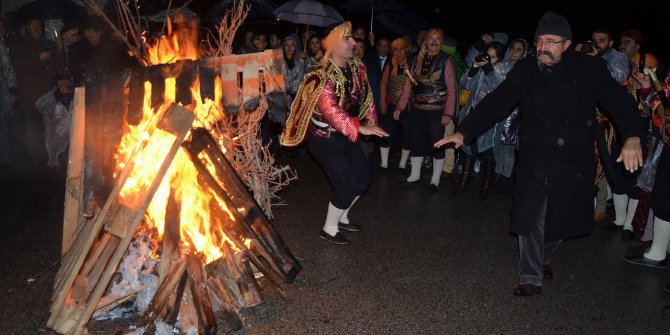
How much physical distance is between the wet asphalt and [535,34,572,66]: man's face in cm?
190

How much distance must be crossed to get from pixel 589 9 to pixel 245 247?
12388 millimetres

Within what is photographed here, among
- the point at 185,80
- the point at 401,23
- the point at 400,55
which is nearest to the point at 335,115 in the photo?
the point at 185,80

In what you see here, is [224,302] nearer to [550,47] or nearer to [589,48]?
[550,47]

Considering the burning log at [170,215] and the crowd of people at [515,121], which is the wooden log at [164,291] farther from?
the crowd of people at [515,121]

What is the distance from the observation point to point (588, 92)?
476cm

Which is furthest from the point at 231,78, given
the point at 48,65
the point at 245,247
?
the point at 48,65

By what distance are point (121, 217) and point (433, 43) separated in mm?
5384

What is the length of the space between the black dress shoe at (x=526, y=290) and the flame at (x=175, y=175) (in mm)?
2198

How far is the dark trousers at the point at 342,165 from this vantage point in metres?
5.81

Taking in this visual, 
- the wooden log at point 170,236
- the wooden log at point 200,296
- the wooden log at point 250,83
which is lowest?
the wooden log at point 200,296

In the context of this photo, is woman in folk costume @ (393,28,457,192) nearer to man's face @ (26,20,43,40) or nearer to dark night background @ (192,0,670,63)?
dark night background @ (192,0,670,63)

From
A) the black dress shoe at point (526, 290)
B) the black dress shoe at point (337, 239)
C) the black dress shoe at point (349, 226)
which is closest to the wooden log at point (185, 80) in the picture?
the black dress shoe at point (337, 239)

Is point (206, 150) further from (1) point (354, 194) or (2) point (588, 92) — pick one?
(2) point (588, 92)

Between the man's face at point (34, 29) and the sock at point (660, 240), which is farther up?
the man's face at point (34, 29)
